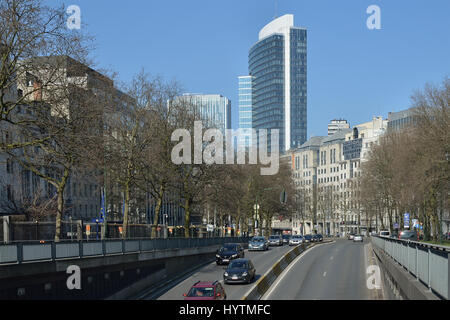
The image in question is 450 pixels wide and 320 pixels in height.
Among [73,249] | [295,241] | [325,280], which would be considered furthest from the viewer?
[295,241]

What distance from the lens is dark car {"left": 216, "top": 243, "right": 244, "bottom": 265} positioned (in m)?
53.2

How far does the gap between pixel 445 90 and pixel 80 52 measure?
4055 cm

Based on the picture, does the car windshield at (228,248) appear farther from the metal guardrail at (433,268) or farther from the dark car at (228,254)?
the metal guardrail at (433,268)

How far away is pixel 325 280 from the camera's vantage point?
42.9 m

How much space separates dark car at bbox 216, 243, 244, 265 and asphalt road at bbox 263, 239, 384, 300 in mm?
4884

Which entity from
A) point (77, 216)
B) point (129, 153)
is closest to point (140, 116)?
point (129, 153)

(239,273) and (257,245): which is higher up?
(239,273)

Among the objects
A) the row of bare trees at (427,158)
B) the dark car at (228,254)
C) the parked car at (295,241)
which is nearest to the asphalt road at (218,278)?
the dark car at (228,254)

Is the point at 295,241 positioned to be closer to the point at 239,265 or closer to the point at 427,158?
the point at 427,158

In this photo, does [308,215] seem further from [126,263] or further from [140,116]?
[126,263]

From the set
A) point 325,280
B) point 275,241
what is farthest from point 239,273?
point 275,241

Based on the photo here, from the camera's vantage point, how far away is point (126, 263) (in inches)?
1540

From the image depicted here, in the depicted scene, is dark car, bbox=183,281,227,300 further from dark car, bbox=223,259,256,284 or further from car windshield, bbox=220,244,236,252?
car windshield, bbox=220,244,236,252

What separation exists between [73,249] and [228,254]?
24382 mm
